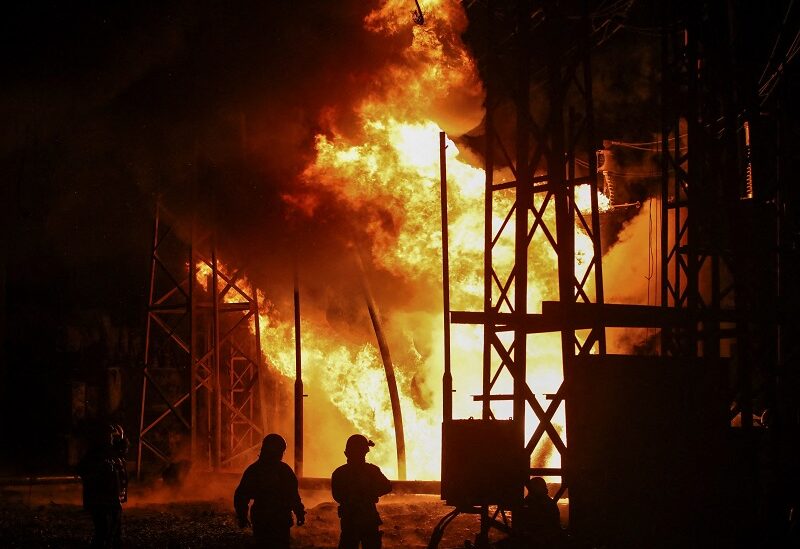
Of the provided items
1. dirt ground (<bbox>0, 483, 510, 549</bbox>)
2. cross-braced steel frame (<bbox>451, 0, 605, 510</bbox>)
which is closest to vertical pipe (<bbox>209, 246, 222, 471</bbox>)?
dirt ground (<bbox>0, 483, 510, 549</bbox>)

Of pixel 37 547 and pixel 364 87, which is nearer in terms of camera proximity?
pixel 37 547

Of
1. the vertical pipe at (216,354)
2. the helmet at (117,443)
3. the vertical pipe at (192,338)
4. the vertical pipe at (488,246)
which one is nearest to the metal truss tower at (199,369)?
the vertical pipe at (216,354)

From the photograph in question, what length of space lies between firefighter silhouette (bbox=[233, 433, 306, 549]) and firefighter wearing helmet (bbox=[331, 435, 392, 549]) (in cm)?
58

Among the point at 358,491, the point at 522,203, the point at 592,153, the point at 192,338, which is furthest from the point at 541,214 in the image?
the point at 192,338

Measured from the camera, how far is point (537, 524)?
9977 mm

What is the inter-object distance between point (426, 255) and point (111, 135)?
12.9 metres

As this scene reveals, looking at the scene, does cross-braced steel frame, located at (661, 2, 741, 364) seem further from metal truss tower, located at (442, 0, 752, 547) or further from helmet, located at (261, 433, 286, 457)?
helmet, located at (261, 433, 286, 457)

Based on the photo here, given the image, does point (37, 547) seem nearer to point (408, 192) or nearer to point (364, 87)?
point (408, 192)

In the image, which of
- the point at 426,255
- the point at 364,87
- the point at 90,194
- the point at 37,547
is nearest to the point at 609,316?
the point at 37,547

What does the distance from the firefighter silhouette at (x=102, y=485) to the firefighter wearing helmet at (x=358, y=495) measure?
146 inches

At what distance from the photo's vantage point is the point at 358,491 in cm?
969

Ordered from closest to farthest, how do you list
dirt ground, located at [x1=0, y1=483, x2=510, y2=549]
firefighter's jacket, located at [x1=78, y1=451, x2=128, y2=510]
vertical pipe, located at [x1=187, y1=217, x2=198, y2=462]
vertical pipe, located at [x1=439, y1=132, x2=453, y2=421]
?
1. firefighter's jacket, located at [x1=78, y1=451, x2=128, y2=510]
2. dirt ground, located at [x1=0, y1=483, x2=510, y2=549]
3. vertical pipe, located at [x1=439, y1=132, x2=453, y2=421]
4. vertical pipe, located at [x1=187, y1=217, x2=198, y2=462]

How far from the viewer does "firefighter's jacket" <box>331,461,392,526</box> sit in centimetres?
967

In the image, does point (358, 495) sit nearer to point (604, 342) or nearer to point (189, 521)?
point (604, 342)
